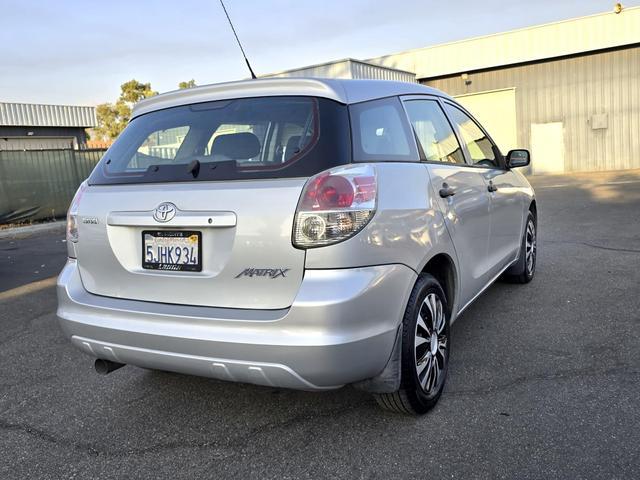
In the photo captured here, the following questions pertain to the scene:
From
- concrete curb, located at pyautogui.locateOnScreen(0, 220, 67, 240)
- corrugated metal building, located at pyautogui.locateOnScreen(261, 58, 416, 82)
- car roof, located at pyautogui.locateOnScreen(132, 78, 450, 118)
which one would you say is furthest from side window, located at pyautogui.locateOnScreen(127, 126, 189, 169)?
corrugated metal building, located at pyautogui.locateOnScreen(261, 58, 416, 82)

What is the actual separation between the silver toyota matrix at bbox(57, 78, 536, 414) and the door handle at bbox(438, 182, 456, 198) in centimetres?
1

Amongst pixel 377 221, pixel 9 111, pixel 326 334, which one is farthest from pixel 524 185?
pixel 9 111

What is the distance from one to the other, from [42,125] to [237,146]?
20724 millimetres

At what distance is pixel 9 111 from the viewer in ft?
64.8

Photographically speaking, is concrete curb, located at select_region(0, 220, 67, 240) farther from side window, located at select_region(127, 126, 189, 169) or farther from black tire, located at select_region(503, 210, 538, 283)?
black tire, located at select_region(503, 210, 538, 283)

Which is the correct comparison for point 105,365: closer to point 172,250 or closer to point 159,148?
point 172,250

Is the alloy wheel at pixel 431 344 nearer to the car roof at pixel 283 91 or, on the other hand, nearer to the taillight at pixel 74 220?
the car roof at pixel 283 91

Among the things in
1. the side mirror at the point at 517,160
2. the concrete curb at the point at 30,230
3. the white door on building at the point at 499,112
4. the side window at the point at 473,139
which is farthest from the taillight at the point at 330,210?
the white door on building at the point at 499,112

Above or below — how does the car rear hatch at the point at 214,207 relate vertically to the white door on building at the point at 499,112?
below

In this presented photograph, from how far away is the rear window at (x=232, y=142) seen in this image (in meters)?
2.51

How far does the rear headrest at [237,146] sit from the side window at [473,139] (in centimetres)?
170

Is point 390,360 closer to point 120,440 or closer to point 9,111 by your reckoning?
point 120,440

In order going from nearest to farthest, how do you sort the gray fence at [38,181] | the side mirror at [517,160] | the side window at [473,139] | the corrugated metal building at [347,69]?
1. the side window at [473,139]
2. the side mirror at [517,160]
3. the gray fence at [38,181]
4. the corrugated metal building at [347,69]

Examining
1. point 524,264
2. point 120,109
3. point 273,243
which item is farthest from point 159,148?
point 120,109
